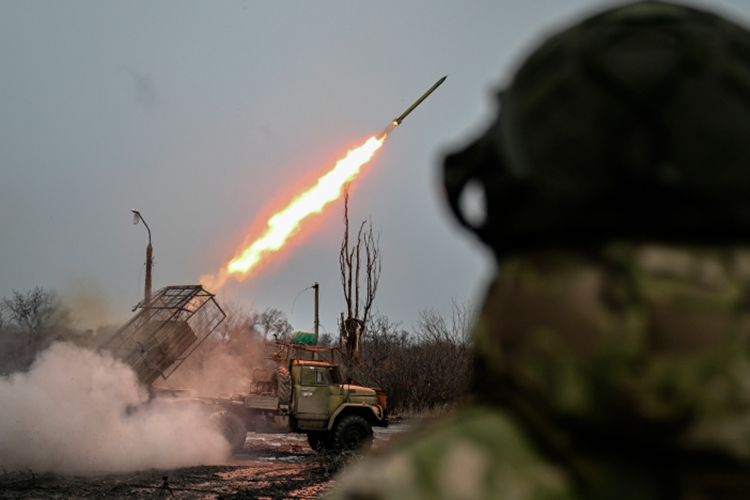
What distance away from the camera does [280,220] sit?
16672 millimetres

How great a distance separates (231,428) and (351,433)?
2.99 m

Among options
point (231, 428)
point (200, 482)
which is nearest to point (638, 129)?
point (200, 482)

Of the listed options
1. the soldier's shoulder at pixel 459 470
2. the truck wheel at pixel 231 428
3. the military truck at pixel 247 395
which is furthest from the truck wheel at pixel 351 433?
the soldier's shoulder at pixel 459 470

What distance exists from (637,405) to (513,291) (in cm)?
17

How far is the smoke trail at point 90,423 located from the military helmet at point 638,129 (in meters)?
13.2

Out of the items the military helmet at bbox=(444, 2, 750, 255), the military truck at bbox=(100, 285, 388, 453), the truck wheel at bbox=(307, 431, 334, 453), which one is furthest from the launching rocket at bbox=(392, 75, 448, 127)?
the military helmet at bbox=(444, 2, 750, 255)

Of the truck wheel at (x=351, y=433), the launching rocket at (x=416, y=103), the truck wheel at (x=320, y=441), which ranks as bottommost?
the truck wheel at (x=320, y=441)

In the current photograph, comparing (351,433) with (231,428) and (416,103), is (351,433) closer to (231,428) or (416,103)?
(231,428)

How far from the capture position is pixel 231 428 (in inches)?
535

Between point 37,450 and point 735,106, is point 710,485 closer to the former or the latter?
point 735,106

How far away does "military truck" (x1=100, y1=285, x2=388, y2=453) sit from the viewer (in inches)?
530

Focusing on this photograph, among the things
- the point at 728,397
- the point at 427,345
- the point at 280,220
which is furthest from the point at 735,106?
the point at 427,345

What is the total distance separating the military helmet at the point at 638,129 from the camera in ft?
1.79

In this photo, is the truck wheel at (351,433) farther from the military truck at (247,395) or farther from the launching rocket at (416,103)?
the launching rocket at (416,103)
